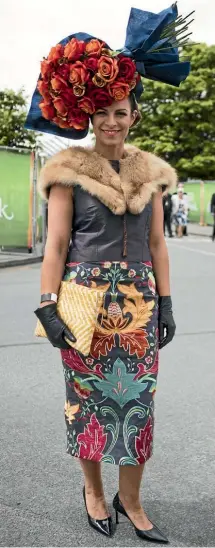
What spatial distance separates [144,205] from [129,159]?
21 centimetres

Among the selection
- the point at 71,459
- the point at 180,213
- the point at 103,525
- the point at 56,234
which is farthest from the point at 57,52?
the point at 180,213

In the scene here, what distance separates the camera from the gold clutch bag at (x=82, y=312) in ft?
9.67

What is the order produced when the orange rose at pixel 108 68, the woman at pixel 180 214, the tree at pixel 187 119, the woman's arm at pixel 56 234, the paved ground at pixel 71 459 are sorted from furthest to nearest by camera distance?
the tree at pixel 187 119 → the woman at pixel 180 214 → the paved ground at pixel 71 459 → the woman's arm at pixel 56 234 → the orange rose at pixel 108 68

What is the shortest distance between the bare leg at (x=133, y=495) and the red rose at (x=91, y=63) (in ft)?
4.98

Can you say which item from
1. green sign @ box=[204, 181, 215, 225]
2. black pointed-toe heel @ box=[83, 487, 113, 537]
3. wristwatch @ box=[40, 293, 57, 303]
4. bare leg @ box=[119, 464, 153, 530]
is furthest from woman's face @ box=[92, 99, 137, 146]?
green sign @ box=[204, 181, 215, 225]

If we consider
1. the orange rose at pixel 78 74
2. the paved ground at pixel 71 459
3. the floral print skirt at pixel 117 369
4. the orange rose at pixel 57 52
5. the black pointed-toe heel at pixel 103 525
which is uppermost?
the orange rose at pixel 57 52

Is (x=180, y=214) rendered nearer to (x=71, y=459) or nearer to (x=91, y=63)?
(x=71, y=459)

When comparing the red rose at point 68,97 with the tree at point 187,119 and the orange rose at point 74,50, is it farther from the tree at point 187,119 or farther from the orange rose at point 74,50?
the tree at point 187,119

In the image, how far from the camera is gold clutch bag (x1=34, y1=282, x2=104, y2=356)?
295 cm

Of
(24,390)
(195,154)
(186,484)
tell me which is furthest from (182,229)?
(195,154)

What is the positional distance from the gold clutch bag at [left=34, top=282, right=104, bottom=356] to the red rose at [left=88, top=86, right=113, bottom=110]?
69 cm

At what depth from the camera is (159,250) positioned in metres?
3.23

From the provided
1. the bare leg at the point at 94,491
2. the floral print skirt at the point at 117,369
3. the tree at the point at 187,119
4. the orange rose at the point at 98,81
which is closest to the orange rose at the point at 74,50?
the orange rose at the point at 98,81

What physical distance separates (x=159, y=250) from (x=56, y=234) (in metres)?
0.44
